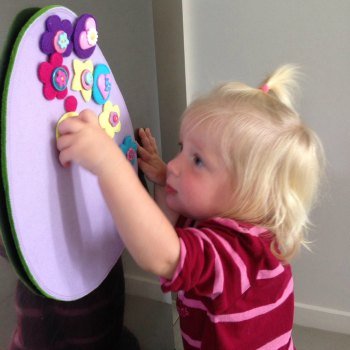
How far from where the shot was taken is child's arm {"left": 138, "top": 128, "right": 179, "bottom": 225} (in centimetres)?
62

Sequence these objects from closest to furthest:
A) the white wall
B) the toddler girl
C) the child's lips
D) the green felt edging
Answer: the green felt edging
the toddler girl
the child's lips
the white wall

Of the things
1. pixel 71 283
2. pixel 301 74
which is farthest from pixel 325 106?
pixel 71 283

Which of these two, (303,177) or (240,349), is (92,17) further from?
(240,349)

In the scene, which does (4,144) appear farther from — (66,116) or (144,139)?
(144,139)

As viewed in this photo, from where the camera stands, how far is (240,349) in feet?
1.84

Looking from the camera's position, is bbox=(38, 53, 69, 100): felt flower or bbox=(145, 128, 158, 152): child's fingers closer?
bbox=(38, 53, 69, 100): felt flower

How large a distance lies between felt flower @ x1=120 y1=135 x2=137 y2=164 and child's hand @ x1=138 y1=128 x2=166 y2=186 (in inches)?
1.1

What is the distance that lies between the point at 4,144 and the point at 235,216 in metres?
0.31

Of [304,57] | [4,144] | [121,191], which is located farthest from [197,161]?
[304,57]

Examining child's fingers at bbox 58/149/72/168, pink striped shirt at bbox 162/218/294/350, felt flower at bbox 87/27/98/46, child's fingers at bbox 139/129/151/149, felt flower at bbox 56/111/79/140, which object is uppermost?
felt flower at bbox 87/27/98/46

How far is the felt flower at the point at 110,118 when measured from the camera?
491mm

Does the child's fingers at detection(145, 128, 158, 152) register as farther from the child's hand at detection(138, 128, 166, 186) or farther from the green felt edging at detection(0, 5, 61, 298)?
the green felt edging at detection(0, 5, 61, 298)

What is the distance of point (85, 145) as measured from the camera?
411 mm

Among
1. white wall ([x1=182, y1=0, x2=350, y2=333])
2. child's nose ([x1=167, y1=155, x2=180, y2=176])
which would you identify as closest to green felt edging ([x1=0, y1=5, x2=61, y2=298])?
child's nose ([x1=167, y1=155, x2=180, y2=176])
